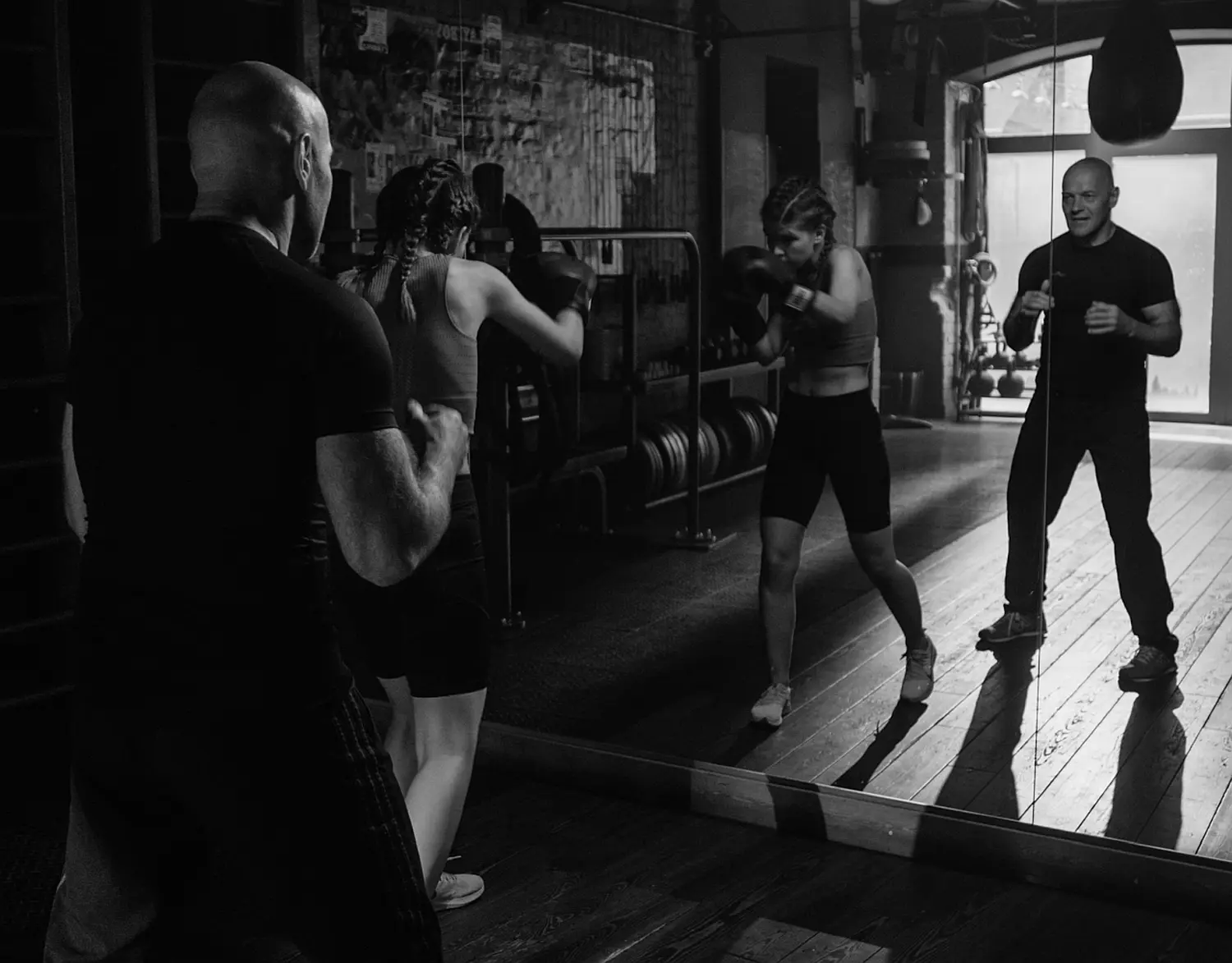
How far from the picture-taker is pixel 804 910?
3066 mm

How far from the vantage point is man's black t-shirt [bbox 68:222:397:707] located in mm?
1540

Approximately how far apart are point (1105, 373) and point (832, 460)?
2.17 ft

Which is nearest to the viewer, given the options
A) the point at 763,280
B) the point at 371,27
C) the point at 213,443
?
the point at 213,443

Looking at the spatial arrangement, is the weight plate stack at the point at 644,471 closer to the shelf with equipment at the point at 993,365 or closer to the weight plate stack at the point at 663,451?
the weight plate stack at the point at 663,451

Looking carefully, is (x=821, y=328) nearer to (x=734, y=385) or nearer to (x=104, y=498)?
(x=734, y=385)

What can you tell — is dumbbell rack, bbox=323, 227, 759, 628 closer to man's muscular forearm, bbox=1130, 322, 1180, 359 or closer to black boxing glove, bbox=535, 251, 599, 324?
black boxing glove, bbox=535, 251, 599, 324

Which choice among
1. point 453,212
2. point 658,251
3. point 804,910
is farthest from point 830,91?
point 804,910

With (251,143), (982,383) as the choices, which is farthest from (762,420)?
(251,143)

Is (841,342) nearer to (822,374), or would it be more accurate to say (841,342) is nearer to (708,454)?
(822,374)

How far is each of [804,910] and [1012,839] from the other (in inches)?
20.2

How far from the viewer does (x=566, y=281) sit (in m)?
3.24

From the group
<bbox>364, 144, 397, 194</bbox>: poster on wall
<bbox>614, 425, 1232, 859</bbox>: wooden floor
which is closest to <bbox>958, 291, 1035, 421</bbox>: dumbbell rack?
<bbox>614, 425, 1232, 859</bbox>: wooden floor

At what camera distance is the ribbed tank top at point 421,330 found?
274cm

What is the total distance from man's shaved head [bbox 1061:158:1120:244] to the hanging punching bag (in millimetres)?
66
